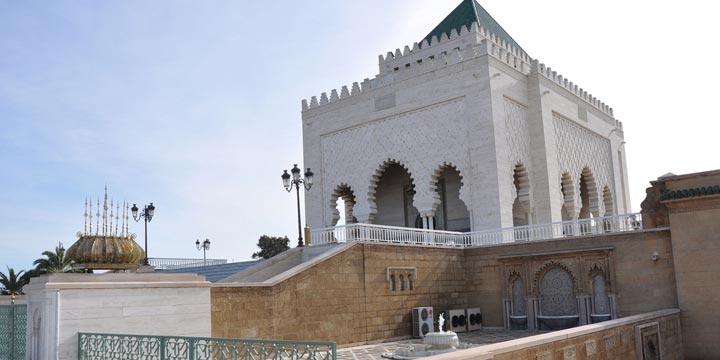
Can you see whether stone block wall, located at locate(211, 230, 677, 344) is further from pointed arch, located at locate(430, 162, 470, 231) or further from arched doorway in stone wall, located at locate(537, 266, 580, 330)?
pointed arch, located at locate(430, 162, 470, 231)

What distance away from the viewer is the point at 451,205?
63.7 ft

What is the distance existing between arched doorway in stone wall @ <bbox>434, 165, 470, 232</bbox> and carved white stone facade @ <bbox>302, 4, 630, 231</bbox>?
987mm

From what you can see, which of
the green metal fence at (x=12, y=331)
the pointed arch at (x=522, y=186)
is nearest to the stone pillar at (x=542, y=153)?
the pointed arch at (x=522, y=186)

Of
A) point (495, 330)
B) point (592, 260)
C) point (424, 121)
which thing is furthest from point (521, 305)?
point (424, 121)

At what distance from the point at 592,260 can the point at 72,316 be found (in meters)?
9.88

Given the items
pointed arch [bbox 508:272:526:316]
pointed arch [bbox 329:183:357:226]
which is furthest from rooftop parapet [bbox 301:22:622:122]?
pointed arch [bbox 508:272:526:316]

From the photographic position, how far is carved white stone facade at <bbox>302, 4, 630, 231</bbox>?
54.4 ft

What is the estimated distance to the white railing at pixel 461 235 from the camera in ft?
42.3

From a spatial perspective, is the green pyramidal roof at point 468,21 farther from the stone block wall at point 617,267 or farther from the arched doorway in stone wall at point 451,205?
the stone block wall at point 617,267

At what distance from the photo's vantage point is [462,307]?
14.7 meters

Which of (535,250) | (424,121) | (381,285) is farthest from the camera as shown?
(424,121)

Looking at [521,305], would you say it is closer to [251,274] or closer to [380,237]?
[380,237]

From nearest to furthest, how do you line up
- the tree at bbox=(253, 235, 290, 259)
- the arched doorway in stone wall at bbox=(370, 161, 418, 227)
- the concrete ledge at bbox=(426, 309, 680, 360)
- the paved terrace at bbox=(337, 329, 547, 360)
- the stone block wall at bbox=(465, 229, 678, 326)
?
Answer: the concrete ledge at bbox=(426, 309, 680, 360) → the paved terrace at bbox=(337, 329, 547, 360) → the stone block wall at bbox=(465, 229, 678, 326) → the arched doorway in stone wall at bbox=(370, 161, 418, 227) → the tree at bbox=(253, 235, 290, 259)

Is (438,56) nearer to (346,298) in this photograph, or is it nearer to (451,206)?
(451,206)
